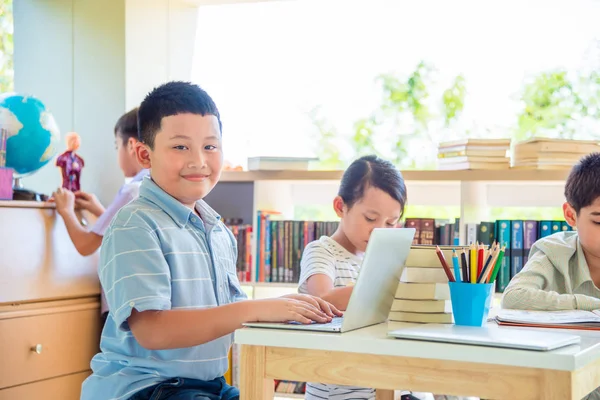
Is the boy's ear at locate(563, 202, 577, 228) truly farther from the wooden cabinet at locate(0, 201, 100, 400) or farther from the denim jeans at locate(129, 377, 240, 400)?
the wooden cabinet at locate(0, 201, 100, 400)

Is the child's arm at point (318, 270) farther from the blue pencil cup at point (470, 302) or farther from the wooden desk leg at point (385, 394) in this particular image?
the blue pencil cup at point (470, 302)

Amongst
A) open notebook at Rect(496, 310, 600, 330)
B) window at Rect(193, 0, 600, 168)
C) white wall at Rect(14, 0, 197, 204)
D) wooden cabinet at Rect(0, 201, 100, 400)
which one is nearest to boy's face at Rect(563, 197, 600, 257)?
open notebook at Rect(496, 310, 600, 330)

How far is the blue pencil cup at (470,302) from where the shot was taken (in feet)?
4.54

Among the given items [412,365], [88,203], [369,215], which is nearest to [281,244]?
[88,203]

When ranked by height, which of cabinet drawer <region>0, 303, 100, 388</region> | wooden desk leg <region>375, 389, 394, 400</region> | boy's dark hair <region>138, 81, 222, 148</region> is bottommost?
cabinet drawer <region>0, 303, 100, 388</region>

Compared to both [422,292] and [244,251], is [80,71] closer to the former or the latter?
[244,251]

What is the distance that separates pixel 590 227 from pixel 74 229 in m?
2.00

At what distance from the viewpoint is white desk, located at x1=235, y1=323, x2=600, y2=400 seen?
111 cm

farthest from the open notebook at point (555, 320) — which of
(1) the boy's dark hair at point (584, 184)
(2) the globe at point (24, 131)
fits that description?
(2) the globe at point (24, 131)

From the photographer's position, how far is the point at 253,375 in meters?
1.28

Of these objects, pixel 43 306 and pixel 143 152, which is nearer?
pixel 143 152

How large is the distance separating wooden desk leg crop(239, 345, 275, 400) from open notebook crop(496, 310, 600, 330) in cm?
48

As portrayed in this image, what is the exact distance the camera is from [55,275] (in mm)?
3100

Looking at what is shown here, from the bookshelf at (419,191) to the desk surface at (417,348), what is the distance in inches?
77.6
